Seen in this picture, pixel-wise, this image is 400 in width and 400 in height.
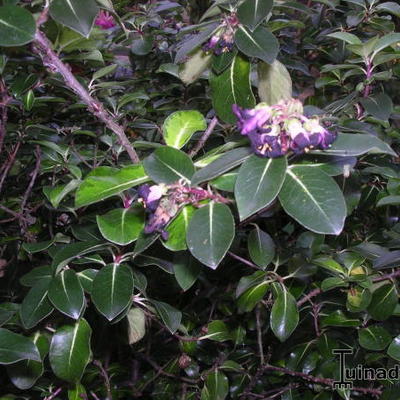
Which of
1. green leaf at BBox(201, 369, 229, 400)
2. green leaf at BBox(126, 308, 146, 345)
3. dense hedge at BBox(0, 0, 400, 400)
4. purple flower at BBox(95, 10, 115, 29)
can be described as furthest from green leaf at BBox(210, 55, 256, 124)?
purple flower at BBox(95, 10, 115, 29)

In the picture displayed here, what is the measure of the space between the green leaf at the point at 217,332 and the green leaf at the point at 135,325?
0.29m

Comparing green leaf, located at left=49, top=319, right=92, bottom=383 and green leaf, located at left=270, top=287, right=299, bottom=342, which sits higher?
green leaf, located at left=49, top=319, right=92, bottom=383

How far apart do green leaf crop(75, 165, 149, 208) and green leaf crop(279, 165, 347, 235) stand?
222mm

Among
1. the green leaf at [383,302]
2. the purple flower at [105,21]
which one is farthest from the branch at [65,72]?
the purple flower at [105,21]

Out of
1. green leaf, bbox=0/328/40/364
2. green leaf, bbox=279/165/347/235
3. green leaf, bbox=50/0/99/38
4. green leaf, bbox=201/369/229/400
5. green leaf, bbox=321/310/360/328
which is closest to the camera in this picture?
green leaf, bbox=279/165/347/235

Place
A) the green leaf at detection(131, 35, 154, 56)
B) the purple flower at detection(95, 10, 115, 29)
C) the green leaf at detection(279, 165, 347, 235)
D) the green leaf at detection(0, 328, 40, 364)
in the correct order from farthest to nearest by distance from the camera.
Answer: the purple flower at detection(95, 10, 115, 29) → the green leaf at detection(131, 35, 154, 56) → the green leaf at detection(0, 328, 40, 364) → the green leaf at detection(279, 165, 347, 235)

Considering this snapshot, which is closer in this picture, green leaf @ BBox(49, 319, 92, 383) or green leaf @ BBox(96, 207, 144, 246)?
green leaf @ BBox(96, 207, 144, 246)

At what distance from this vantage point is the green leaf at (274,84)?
34.0 inches

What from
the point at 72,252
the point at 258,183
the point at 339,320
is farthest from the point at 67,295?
the point at 339,320

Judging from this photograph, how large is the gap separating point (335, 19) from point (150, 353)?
1.37 m

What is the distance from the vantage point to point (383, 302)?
1.05 meters

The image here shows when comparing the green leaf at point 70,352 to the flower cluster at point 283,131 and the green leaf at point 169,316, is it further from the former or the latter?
the flower cluster at point 283,131

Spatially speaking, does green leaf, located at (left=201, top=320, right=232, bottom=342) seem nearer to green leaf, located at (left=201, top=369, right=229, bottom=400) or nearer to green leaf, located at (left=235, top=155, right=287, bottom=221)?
green leaf, located at (left=201, top=369, right=229, bottom=400)

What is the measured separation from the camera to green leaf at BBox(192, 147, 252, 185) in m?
0.59
